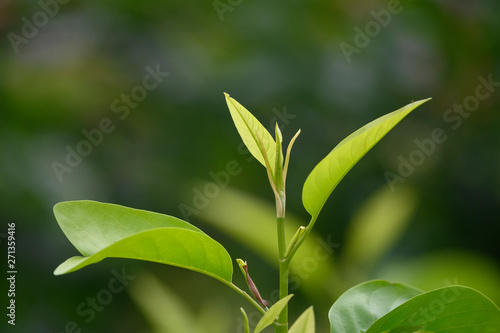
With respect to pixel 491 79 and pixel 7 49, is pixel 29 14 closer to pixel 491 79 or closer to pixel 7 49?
pixel 7 49

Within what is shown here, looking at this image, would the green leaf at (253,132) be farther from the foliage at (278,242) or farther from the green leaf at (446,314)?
the green leaf at (446,314)

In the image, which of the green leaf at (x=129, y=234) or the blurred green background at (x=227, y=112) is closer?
the green leaf at (x=129, y=234)

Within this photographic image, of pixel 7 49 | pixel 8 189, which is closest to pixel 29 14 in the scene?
pixel 7 49

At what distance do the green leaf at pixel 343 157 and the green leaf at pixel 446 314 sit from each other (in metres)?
0.12

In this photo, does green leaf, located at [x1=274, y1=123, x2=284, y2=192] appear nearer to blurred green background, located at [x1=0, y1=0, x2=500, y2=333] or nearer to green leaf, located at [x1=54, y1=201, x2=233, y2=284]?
green leaf, located at [x1=54, y1=201, x2=233, y2=284]

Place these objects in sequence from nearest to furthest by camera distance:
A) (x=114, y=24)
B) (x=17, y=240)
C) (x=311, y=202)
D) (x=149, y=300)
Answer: (x=311, y=202) → (x=149, y=300) → (x=17, y=240) → (x=114, y=24)

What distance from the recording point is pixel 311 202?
58 cm

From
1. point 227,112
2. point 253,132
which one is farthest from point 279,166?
point 227,112

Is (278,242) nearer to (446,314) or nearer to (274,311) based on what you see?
(274,311)

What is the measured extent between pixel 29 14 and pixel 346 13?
3.49 feet

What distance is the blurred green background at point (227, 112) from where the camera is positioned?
182 cm

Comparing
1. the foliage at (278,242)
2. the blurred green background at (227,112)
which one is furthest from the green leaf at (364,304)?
the blurred green background at (227,112)

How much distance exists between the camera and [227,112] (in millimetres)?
1992

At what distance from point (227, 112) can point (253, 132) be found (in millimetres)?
1417
